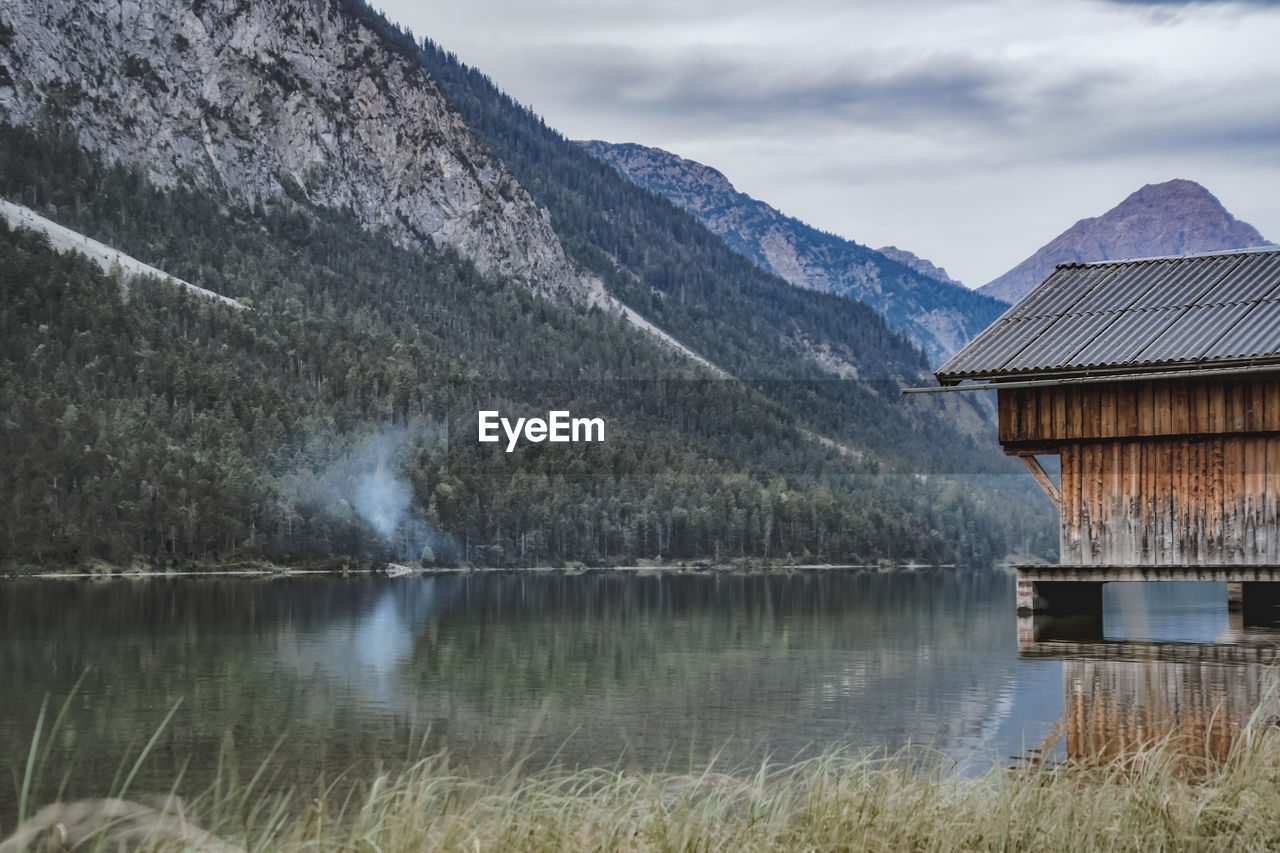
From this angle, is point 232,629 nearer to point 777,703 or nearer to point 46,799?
point 777,703

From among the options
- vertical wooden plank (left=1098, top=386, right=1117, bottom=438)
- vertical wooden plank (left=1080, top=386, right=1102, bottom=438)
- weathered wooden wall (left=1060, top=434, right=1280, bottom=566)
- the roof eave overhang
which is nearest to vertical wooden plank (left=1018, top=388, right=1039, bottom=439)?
the roof eave overhang

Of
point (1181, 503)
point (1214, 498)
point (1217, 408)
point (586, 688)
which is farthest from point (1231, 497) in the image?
point (586, 688)

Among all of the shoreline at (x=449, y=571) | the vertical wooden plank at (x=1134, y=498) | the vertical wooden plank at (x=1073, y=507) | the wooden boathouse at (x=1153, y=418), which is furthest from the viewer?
the shoreline at (x=449, y=571)

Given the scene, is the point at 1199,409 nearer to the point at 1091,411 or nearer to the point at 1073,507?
the point at 1091,411

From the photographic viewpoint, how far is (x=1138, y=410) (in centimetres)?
3253

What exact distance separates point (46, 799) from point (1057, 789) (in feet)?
42.6

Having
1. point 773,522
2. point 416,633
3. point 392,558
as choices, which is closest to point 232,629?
point 416,633

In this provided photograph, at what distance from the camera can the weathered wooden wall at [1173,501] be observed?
31.4m

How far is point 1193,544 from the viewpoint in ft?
105

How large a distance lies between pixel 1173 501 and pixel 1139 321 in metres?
4.02

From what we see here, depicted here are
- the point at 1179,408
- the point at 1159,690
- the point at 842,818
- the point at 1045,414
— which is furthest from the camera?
the point at 1045,414

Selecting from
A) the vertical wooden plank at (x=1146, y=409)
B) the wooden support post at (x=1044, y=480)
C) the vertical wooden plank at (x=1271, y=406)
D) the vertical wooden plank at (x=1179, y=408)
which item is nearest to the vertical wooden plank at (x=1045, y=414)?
the wooden support post at (x=1044, y=480)

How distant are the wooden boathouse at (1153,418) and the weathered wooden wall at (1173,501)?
2 cm

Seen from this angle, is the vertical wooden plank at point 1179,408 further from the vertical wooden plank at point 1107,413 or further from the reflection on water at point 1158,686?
the reflection on water at point 1158,686
